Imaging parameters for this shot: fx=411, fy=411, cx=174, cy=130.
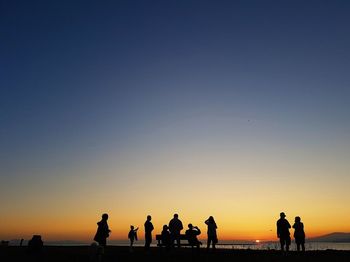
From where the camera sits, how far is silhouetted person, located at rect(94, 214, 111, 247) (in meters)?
17.7

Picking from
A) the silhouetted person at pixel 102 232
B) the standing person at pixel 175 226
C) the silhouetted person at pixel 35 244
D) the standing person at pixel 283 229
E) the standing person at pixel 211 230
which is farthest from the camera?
the standing person at pixel 211 230

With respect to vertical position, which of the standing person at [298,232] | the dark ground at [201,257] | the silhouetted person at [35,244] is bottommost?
the dark ground at [201,257]

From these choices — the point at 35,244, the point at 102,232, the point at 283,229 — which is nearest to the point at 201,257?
the point at 102,232

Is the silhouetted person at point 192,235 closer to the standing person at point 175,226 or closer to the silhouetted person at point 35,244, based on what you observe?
the standing person at point 175,226

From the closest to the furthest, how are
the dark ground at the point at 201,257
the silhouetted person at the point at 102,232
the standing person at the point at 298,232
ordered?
1. the silhouetted person at the point at 102,232
2. the dark ground at the point at 201,257
3. the standing person at the point at 298,232

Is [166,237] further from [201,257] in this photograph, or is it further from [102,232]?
[102,232]

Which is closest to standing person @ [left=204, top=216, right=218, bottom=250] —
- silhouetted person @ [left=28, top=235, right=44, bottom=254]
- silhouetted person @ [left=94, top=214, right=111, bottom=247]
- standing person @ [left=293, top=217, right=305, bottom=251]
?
standing person @ [left=293, top=217, right=305, bottom=251]

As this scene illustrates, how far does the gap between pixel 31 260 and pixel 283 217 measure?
13.3m

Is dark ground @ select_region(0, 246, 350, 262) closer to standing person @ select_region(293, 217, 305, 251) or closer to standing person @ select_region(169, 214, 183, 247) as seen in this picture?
standing person @ select_region(293, 217, 305, 251)

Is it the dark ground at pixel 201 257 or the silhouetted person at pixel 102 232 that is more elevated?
the silhouetted person at pixel 102 232

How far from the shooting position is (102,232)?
17.7 m

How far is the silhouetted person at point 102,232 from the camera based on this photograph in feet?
58.0

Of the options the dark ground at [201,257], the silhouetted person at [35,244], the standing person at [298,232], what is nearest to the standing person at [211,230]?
the dark ground at [201,257]

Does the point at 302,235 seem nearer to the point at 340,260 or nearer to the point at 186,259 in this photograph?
the point at 340,260
